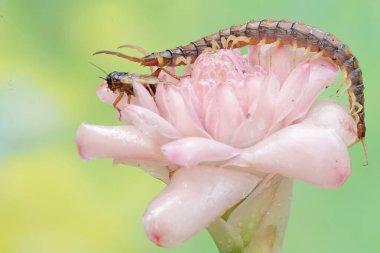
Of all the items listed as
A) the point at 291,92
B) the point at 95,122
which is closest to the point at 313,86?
the point at 291,92

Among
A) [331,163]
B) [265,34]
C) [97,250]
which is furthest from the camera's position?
[97,250]

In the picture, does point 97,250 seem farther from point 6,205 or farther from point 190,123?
point 190,123

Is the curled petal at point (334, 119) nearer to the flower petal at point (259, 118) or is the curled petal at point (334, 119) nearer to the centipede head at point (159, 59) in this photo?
the flower petal at point (259, 118)

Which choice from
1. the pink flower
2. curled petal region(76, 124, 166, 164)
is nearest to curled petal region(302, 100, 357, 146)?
the pink flower

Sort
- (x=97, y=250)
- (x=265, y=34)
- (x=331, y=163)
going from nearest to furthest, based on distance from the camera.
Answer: (x=331, y=163) → (x=265, y=34) → (x=97, y=250)

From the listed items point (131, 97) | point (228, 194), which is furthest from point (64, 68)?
point (228, 194)

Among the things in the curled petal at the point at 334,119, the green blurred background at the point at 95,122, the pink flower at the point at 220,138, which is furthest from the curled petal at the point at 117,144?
the green blurred background at the point at 95,122
